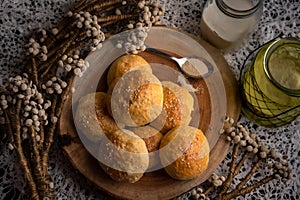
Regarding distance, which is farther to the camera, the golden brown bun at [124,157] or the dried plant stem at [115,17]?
the dried plant stem at [115,17]

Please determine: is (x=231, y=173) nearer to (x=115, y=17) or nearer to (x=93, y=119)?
(x=93, y=119)

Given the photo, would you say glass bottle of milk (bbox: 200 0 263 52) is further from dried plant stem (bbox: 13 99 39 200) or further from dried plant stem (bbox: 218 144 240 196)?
dried plant stem (bbox: 13 99 39 200)

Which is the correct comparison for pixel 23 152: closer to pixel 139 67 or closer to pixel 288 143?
pixel 139 67

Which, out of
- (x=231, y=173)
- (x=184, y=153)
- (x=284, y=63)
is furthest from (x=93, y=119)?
(x=284, y=63)

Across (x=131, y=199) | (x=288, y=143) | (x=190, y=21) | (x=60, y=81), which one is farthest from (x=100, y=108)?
(x=288, y=143)

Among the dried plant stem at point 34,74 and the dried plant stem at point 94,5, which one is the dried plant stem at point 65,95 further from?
the dried plant stem at point 94,5

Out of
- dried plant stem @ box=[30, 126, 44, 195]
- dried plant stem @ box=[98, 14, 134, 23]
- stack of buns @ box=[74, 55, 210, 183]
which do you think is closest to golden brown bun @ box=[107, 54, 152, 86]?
stack of buns @ box=[74, 55, 210, 183]

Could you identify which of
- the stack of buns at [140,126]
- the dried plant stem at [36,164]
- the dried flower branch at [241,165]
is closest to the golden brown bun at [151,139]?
the stack of buns at [140,126]
